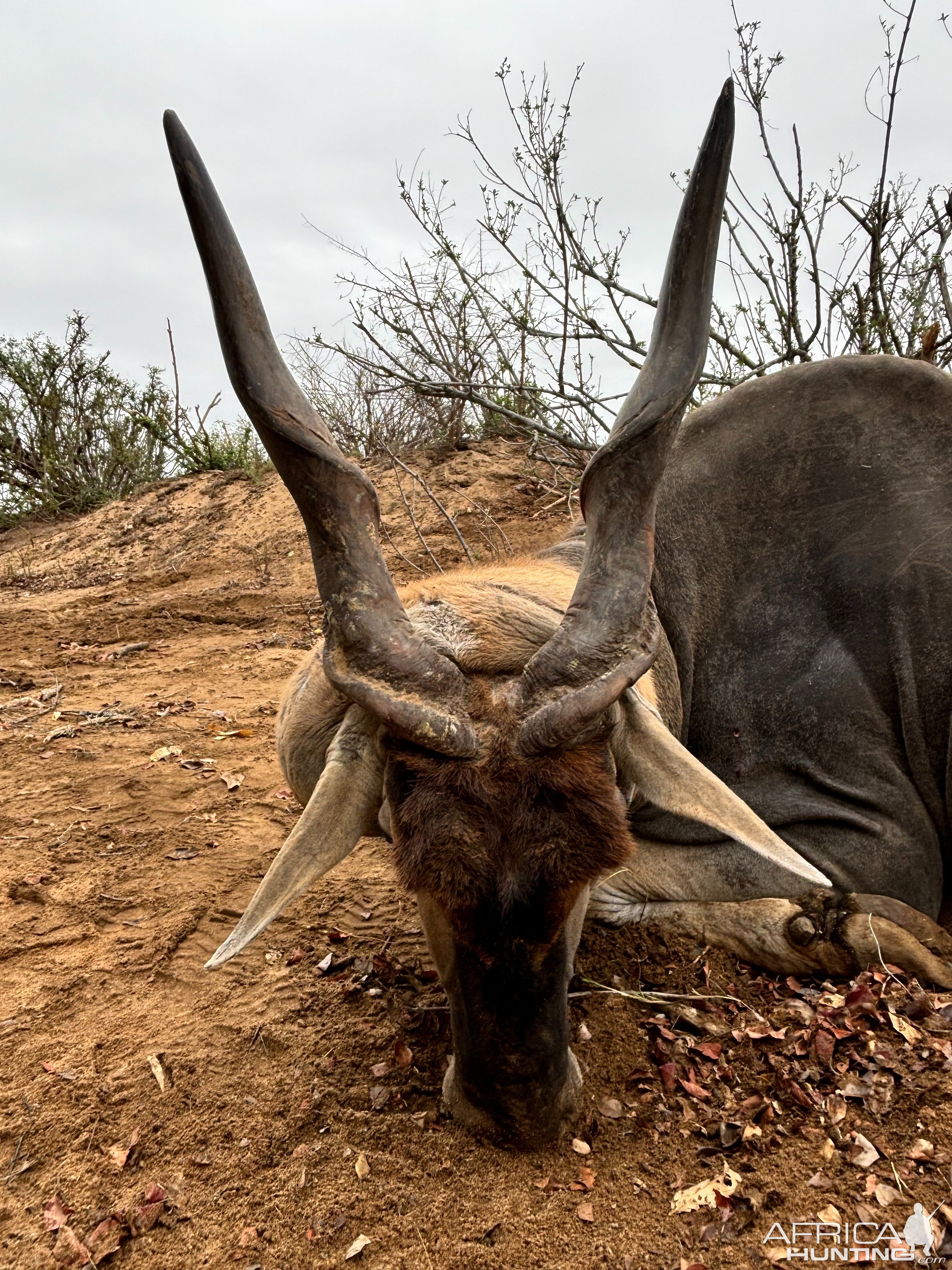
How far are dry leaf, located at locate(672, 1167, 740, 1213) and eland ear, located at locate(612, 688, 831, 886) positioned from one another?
849 millimetres

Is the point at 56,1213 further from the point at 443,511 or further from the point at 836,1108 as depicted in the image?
the point at 443,511

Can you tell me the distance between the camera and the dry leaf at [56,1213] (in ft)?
8.19

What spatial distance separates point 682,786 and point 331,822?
3.49 feet

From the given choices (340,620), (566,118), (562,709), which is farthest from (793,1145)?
(566,118)

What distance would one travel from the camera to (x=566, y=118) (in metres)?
7.97

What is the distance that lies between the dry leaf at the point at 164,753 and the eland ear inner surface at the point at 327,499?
3.47 m

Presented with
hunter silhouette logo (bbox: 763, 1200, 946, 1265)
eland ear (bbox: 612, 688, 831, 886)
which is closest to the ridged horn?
eland ear (bbox: 612, 688, 831, 886)

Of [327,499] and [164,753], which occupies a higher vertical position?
[327,499]

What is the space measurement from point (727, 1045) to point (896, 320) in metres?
6.73

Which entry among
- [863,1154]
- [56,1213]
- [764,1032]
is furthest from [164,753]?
[863,1154]

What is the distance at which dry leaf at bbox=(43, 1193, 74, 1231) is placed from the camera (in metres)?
2.50

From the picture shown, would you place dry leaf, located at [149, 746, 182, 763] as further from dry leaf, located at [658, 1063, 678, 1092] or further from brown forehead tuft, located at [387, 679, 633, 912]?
dry leaf, located at [658, 1063, 678, 1092]

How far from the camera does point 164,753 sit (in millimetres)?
5906

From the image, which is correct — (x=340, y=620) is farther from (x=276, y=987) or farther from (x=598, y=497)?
(x=276, y=987)
